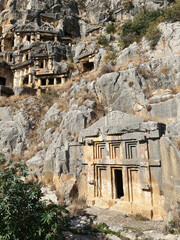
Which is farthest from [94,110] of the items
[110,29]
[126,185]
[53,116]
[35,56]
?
[110,29]

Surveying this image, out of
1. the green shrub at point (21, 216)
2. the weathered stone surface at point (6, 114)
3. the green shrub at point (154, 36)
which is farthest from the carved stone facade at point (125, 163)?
the weathered stone surface at point (6, 114)

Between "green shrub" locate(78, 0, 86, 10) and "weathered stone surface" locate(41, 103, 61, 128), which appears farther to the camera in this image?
"green shrub" locate(78, 0, 86, 10)

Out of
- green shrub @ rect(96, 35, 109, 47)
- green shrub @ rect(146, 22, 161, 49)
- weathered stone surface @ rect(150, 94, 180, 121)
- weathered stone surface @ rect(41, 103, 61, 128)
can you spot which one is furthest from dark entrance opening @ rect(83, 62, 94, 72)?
weathered stone surface @ rect(150, 94, 180, 121)

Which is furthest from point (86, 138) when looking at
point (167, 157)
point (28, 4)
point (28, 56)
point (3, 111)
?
point (28, 4)

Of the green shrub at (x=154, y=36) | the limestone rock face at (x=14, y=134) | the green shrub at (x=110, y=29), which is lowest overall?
the limestone rock face at (x=14, y=134)

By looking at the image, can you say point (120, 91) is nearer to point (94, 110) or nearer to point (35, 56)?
point (94, 110)

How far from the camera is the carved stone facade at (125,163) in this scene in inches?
262

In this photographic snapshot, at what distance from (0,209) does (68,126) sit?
20.6 feet

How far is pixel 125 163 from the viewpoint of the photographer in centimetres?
748

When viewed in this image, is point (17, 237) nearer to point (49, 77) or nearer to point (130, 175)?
point (130, 175)

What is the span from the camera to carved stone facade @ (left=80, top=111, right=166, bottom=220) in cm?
665

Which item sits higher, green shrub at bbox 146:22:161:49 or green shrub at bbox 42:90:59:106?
green shrub at bbox 146:22:161:49

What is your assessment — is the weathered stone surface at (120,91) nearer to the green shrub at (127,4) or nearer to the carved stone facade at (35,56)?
the carved stone facade at (35,56)

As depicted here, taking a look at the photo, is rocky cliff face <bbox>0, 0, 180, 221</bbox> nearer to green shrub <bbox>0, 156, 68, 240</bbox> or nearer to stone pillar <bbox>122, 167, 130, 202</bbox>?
stone pillar <bbox>122, 167, 130, 202</bbox>
